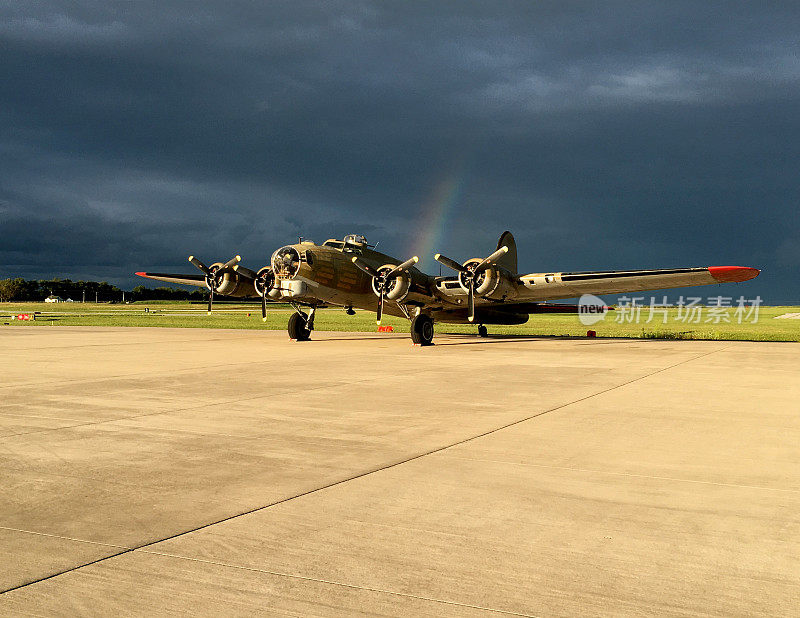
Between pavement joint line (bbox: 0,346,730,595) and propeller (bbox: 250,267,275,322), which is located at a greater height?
propeller (bbox: 250,267,275,322)

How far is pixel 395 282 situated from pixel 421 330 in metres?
2.43

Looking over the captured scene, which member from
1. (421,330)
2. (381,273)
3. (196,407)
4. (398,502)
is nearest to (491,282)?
(421,330)

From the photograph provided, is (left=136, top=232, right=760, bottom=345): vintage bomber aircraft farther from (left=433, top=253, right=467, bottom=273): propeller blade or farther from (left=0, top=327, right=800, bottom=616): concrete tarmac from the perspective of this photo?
(left=0, top=327, right=800, bottom=616): concrete tarmac

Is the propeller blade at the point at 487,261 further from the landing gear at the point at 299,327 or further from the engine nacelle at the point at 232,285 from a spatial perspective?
the engine nacelle at the point at 232,285

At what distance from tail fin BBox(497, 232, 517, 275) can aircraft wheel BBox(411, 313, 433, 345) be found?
987 centimetres

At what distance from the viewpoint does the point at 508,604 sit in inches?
158

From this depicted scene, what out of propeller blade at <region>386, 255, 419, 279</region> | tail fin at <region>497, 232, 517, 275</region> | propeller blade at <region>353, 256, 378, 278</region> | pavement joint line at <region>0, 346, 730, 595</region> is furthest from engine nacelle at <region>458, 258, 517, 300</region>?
pavement joint line at <region>0, 346, 730, 595</region>

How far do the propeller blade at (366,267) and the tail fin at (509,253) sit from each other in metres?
10.4

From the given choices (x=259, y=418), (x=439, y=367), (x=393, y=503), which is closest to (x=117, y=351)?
(x=439, y=367)

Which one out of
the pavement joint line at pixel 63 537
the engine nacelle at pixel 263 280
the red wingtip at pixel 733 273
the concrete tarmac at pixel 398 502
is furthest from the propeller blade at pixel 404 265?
the pavement joint line at pixel 63 537

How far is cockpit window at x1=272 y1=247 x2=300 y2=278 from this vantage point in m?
28.3

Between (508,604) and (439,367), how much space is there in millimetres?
15614

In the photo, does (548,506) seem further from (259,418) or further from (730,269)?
(730,269)

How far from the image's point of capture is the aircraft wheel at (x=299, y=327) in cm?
3181
